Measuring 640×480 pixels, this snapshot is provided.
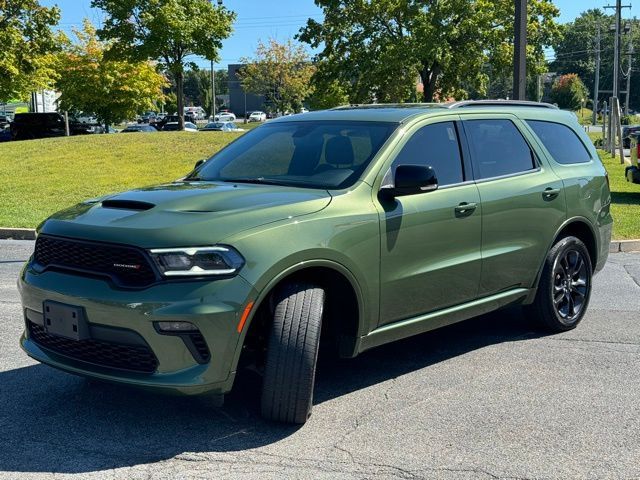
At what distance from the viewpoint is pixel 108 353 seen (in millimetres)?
3805

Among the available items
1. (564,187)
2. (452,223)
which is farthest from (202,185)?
(564,187)

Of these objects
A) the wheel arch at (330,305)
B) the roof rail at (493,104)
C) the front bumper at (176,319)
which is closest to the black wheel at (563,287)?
the roof rail at (493,104)

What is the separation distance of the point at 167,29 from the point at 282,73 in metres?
38.0

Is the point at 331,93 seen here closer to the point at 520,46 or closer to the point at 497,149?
the point at 520,46

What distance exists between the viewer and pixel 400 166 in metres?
4.47

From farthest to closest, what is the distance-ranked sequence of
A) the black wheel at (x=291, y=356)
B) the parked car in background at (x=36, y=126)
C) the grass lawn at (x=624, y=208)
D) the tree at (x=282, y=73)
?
the tree at (x=282, y=73) < the parked car in background at (x=36, y=126) < the grass lawn at (x=624, y=208) < the black wheel at (x=291, y=356)

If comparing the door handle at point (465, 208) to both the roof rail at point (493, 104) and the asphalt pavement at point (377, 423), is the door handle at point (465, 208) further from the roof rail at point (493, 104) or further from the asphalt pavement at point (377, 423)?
the asphalt pavement at point (377, 423)

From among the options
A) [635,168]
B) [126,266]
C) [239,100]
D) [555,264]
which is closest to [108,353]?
[126,266]

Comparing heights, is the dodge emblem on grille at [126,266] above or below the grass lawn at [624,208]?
above

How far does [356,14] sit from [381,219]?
105 ft

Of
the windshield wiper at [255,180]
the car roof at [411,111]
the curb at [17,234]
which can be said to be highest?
the car roof at [411,111]

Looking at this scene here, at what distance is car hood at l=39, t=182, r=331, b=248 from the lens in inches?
146

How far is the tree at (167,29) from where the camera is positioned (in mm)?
30094

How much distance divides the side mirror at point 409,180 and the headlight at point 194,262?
48.4 inches
